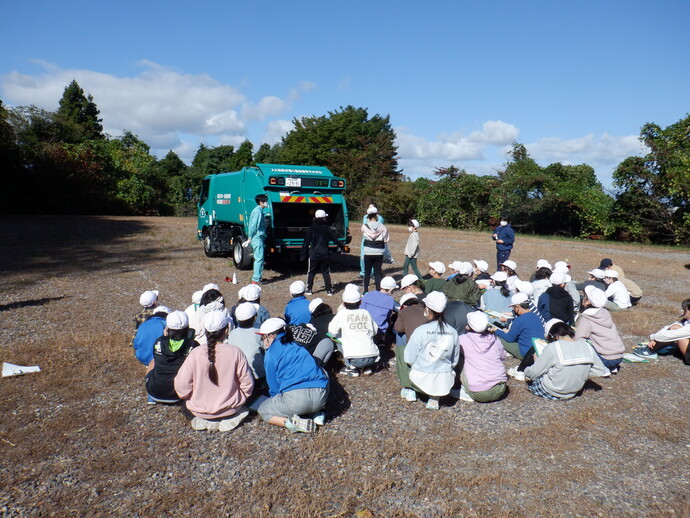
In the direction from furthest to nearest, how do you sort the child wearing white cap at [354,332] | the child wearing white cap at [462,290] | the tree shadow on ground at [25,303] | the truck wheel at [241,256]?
the truck wheel at [241,256], the tree shadow on ground at [25,303], the child wearing white cap at [462,290], the child wearing white cap at [354,332]

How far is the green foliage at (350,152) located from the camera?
33312 millimetres

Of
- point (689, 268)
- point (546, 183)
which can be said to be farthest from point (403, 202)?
point (689, 268)

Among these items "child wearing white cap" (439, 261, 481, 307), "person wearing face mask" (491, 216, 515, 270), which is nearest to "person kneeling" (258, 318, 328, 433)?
"child wearing white cap" (439, 261, 481, 307)

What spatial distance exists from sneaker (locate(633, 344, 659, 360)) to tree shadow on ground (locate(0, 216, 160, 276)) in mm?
11138

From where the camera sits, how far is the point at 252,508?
351 cm

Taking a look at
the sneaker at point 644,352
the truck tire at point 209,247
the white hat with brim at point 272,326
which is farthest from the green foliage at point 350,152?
the white hat with brim at point 272,326

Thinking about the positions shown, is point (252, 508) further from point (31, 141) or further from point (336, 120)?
point (336, 120)

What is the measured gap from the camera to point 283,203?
11570mm

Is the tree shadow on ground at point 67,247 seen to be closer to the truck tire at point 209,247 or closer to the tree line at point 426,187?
the truck tire at point 209,247

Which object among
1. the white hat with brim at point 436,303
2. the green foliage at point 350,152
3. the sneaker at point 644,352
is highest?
the green foliage at point 350,152

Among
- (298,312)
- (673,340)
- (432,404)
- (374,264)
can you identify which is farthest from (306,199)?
(673,340)

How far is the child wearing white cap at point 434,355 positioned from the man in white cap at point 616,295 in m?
5.75

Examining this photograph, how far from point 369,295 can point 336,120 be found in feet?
127

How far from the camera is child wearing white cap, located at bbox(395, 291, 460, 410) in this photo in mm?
5039
